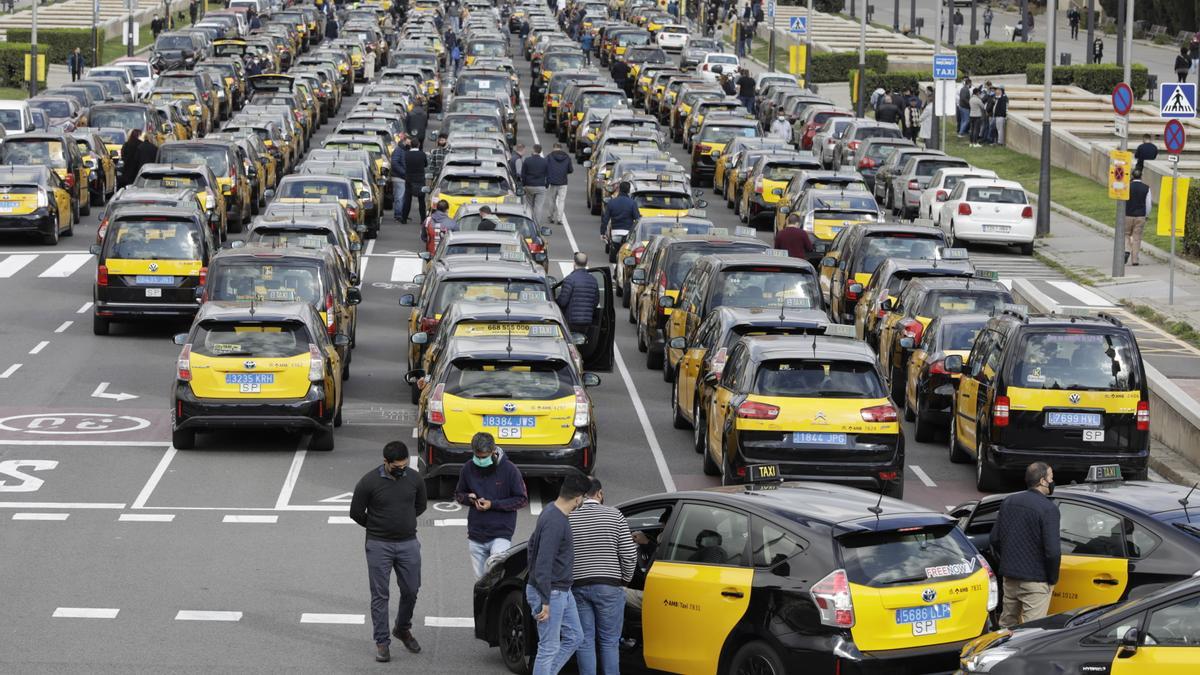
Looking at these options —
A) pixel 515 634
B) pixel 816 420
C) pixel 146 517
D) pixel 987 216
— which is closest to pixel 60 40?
pixel 987 216

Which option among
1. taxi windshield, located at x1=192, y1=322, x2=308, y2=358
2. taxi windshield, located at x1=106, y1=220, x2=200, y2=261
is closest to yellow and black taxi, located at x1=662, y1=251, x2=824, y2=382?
taxi windshield, located at x1=192, y1=322, x2=308, y2=358

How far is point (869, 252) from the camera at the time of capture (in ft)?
100.0

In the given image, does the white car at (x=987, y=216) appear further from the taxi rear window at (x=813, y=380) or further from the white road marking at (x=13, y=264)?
the taxi rear window at (x=813, y=380)

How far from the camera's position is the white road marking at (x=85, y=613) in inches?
609

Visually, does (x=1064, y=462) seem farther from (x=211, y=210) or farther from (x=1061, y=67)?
(x=1061, y=67)

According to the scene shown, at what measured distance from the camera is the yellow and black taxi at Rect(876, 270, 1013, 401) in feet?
83.9

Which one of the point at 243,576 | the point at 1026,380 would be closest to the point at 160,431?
the point at 243,576

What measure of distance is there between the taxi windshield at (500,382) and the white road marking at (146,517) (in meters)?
2.63

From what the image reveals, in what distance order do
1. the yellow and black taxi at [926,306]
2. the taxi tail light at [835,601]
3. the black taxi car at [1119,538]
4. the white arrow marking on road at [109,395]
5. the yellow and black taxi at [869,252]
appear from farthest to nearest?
the yellow and black taxi at [869,252], the yellow and black taxi at [926,306], the white arrow marking on road at [109,395], the black taxi car at [1119,538], the taxi tail light at [835,601]

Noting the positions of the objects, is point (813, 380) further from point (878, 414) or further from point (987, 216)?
point (987, 216)

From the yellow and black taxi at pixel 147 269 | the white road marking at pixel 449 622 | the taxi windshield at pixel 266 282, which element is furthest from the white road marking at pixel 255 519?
the yellow and black taxi at pixel 147 269

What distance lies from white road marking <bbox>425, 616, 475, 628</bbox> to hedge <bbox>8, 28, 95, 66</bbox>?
71650 millimetres

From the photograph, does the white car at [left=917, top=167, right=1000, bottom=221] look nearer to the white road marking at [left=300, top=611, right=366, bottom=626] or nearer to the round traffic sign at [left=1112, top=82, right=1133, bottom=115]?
the round traffic sign at [left=1112, top=82, right=1133, bottom=115]

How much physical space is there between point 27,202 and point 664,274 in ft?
44.0
